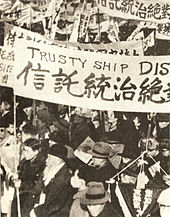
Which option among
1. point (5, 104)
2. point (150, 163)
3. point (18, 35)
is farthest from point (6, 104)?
point (150, 163)

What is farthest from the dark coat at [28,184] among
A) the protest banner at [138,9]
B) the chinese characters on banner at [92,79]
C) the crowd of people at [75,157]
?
the protest banner at [138,9]

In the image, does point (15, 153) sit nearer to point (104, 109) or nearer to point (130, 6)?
point (104, 109)

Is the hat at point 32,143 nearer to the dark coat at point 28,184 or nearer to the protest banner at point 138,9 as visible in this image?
the dark coat at point 28,184

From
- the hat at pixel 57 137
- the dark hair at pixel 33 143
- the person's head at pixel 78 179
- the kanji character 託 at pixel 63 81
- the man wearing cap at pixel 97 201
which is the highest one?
the kanji character 託 at pixel 63 81

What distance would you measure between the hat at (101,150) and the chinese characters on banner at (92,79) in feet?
0.18

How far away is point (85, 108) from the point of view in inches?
25.8

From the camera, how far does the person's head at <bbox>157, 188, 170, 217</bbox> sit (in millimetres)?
650

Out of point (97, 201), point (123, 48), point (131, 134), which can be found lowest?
point (97, 201)

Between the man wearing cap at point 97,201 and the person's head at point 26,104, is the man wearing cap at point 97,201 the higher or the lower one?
the lower one

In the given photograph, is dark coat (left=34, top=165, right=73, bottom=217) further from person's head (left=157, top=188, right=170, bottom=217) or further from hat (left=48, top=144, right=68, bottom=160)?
person's head (left=157, top=188, right=170, bottom=217)

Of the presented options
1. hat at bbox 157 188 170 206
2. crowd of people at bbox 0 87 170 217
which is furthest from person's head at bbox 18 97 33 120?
hat at bbox 157 188 170 206

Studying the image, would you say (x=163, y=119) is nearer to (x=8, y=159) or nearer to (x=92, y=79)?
(x=92, y=79)

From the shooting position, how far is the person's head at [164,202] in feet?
2.13

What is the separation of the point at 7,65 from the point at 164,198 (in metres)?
0.31
